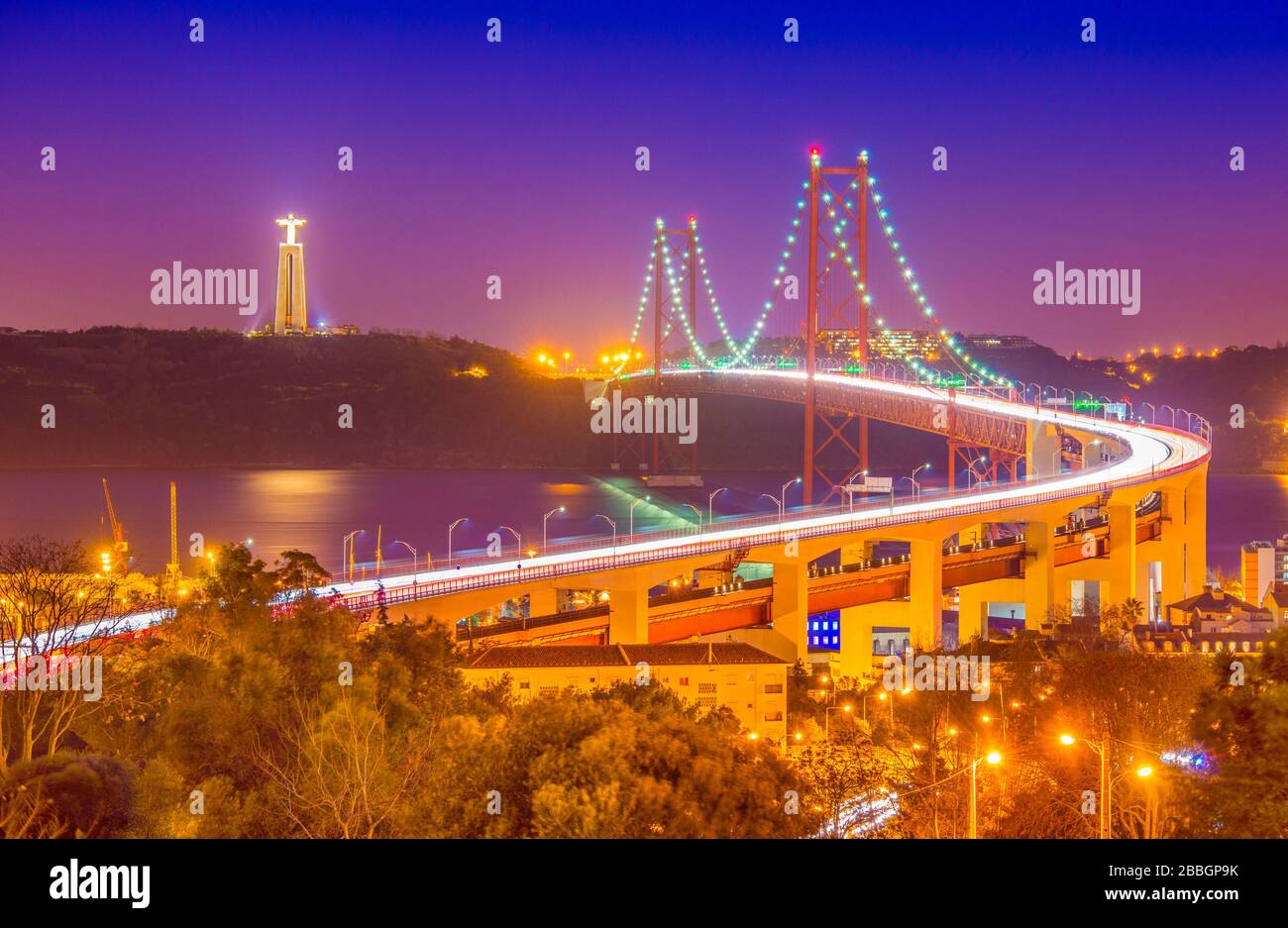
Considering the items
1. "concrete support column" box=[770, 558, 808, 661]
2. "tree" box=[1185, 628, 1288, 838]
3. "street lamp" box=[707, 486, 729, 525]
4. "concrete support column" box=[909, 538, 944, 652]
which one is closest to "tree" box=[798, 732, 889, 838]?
"tree" box=[1185, 628, 1288, 838]

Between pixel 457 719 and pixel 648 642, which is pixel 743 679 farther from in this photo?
pixel 457 719

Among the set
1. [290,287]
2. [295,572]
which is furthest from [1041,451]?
[290,287]

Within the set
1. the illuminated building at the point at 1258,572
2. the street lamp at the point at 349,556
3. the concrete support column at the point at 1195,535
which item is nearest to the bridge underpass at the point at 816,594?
the concrete support column at the point at 1195,535

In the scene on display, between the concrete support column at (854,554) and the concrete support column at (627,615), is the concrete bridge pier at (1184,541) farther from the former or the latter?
the concrete support column at (627,615)

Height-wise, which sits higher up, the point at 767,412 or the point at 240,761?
the point at 767,412

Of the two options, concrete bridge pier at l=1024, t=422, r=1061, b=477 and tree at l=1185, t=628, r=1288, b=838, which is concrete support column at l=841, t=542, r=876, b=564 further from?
tree at l=1185, t=628, r=1288, b=838

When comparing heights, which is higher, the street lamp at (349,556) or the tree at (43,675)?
the street lamp at (349,556)
